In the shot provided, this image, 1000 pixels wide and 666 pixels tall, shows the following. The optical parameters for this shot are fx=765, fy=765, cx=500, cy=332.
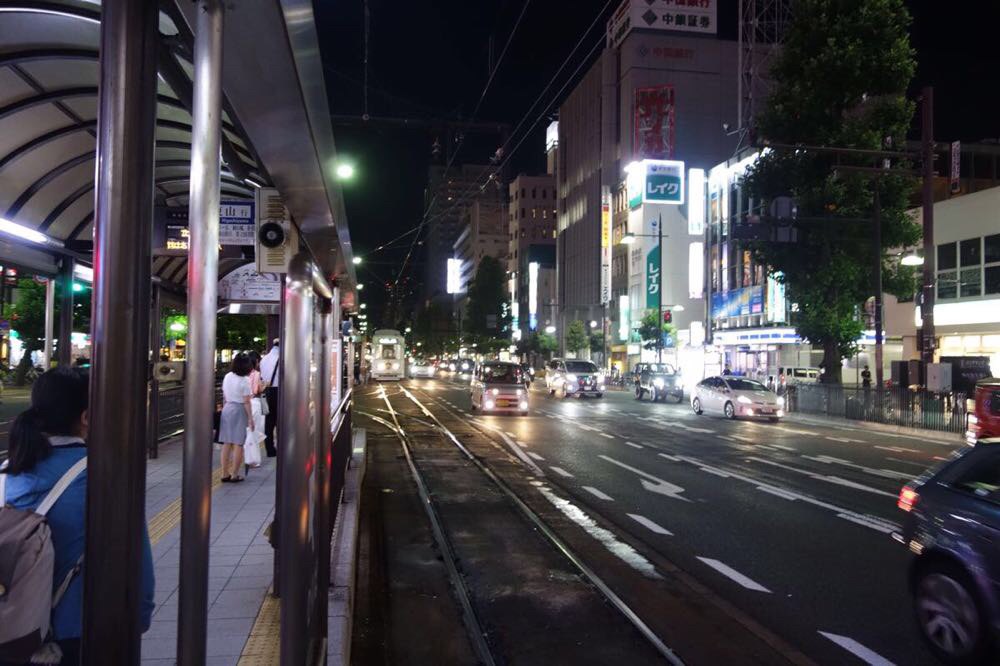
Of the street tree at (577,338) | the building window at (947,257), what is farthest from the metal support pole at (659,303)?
the building window at (947,257)

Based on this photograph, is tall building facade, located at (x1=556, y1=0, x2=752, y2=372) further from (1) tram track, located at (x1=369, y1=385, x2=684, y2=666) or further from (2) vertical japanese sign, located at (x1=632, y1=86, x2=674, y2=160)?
(1) tram track, located at (x1=369, y1=385, x2=684, y2=666)

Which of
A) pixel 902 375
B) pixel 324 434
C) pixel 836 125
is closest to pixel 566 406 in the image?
pixel 902 375

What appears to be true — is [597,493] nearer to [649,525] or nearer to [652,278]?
[649,525]

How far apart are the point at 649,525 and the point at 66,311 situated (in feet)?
28.5

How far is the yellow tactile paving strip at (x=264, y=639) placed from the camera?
443cm

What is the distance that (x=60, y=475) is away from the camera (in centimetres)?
255

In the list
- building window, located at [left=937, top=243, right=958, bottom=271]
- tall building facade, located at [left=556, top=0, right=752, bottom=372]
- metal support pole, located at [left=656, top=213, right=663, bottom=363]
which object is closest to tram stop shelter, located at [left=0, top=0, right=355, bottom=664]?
building window, located at [left=937, top=243, right=958, bottom=271]

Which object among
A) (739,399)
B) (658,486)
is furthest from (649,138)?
(658,486)

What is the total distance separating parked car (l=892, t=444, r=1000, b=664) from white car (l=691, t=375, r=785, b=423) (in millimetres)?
20594

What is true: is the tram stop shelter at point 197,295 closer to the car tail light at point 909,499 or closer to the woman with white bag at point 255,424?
the car tail light at point 909,499

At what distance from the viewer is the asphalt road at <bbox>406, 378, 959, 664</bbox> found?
6.00 m

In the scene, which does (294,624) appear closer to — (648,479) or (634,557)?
(634,557)

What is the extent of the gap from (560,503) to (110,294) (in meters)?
9.22

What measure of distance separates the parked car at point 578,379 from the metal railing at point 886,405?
10.5 meters
